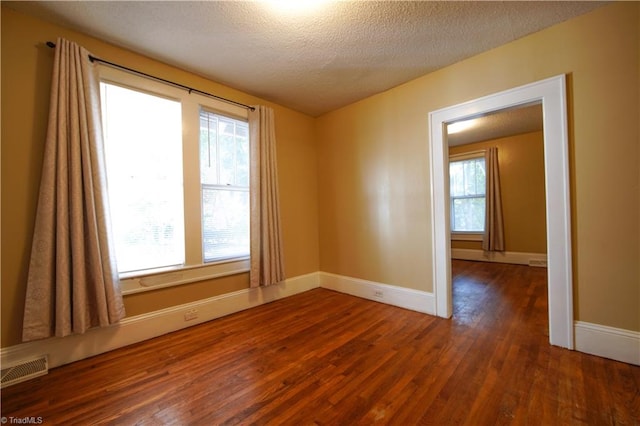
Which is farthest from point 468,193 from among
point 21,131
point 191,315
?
point 21,131

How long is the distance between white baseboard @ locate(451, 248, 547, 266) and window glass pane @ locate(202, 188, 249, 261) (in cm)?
497

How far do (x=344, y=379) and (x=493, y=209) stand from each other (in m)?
5.04

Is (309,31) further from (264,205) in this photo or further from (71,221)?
(71,221)

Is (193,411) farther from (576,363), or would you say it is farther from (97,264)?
(576,363)

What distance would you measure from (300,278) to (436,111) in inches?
106

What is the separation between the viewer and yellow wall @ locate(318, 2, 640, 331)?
5.92 feet

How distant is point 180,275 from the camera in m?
2.56

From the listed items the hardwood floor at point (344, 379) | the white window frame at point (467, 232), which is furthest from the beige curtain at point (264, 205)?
the white window frame at point (467, 232)

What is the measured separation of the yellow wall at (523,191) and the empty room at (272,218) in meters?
2.45

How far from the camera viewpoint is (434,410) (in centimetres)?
142

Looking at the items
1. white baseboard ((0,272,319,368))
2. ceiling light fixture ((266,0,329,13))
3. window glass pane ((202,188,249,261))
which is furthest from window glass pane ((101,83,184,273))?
ceiling light fixture ((266,0,329,13))

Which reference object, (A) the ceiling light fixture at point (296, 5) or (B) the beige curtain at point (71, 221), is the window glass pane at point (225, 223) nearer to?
(B) the beige curtain at point (71, 221)

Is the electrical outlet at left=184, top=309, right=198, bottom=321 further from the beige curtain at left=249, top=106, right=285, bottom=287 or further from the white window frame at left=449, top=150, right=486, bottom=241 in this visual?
the white window frame at left=449, top=150, right=486, bottom=241

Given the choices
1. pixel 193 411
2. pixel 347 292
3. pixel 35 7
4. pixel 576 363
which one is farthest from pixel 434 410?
pixel 35 7
